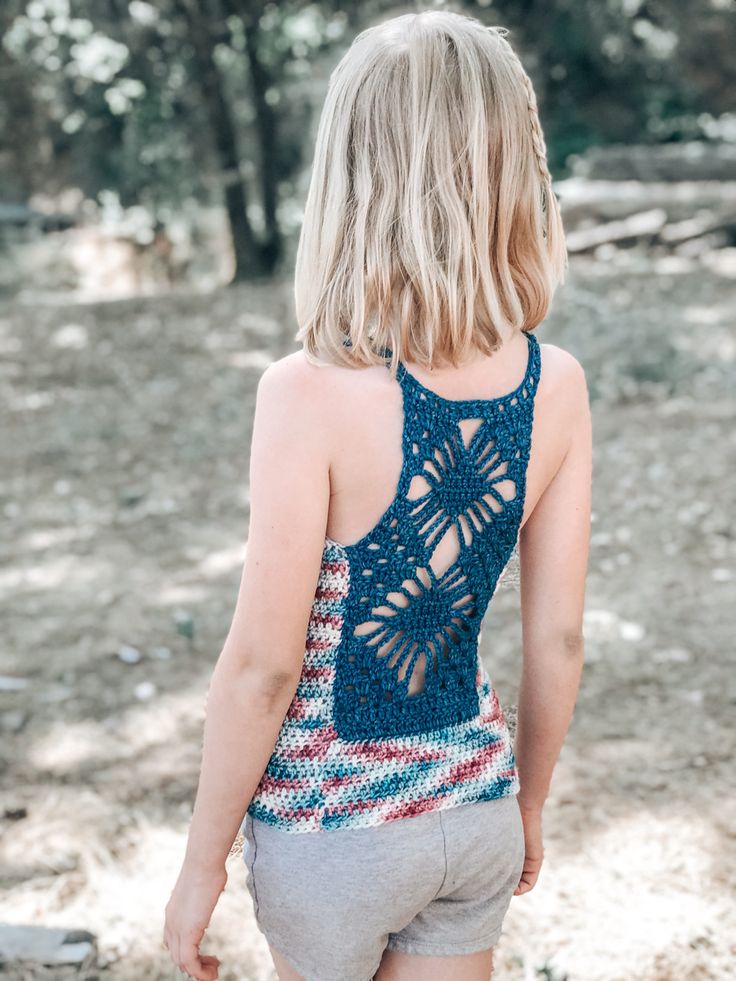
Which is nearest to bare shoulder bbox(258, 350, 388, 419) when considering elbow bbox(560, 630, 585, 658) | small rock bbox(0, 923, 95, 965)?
elbow bbox(560, 630, 585, 658)

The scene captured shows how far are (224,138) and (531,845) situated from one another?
10.7m

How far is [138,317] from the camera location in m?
10.4

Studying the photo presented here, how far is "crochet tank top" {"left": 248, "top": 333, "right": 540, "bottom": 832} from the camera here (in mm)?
1335

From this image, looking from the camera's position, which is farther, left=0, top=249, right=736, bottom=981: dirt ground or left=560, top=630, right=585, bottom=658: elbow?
left=0, top=249, right=736, bottom=981: dirt ground

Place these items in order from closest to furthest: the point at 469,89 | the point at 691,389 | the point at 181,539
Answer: the point at 469,89, the point at 181,539, the point at 691,389

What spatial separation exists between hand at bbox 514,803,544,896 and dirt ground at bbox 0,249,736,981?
160 mm

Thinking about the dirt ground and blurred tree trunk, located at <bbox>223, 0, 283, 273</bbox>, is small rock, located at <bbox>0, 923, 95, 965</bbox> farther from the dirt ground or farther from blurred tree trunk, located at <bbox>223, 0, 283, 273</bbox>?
blurred tree trunk, located at <bbox>223, 0, 283, 273</bbox>

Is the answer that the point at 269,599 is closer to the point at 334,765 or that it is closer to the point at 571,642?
the point at 334,765

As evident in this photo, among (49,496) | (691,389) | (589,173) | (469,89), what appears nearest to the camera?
(469,89)

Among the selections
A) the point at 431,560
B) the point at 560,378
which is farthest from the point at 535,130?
the point at 431,560

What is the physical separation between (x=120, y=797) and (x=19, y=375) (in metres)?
5.98

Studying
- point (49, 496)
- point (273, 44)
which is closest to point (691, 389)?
point (49, 496)

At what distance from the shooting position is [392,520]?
1326 mm

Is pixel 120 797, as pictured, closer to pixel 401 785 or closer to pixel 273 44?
pixel 401 785
